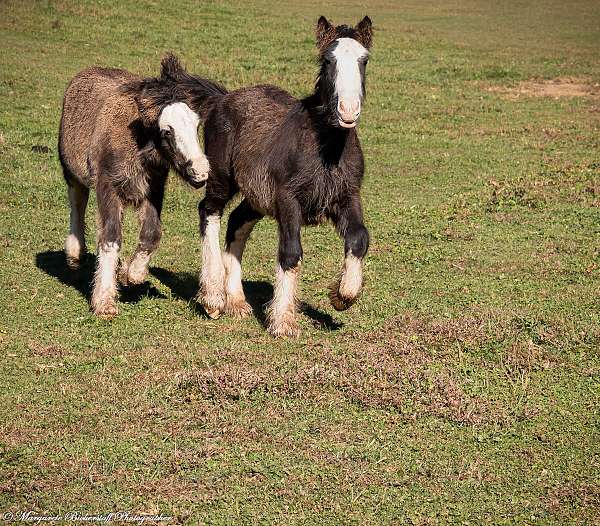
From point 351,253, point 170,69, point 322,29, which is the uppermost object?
point 322,29

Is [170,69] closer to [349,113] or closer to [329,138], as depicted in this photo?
[329,138]

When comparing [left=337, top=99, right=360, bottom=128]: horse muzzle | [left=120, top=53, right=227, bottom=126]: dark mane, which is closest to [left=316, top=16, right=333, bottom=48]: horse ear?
[left=337, top=99, right=360, bottom=128]: horse muzzle

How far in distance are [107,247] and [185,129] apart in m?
1.45

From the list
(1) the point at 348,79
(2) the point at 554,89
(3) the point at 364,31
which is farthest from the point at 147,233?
(2) the point at 554,89

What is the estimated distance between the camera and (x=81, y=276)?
35.2 feet

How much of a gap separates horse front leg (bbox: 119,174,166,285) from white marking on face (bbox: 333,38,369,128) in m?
2.60

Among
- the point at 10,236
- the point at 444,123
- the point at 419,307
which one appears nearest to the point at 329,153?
the point at 419,307

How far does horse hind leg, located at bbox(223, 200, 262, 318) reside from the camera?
9.45 m

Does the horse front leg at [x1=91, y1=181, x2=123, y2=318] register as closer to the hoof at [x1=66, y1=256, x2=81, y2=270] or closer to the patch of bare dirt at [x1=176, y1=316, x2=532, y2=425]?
the hoof at [x1=66, y1=256, x2=81, y2=270]

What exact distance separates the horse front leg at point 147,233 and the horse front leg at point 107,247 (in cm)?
32

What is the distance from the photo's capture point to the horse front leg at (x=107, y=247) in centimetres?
918

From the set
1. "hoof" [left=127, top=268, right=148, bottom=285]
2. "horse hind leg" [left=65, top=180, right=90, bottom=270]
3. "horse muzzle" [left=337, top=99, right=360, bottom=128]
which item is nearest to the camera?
"horse muzzle" [left=337, top=99, right=360, bottom=128]

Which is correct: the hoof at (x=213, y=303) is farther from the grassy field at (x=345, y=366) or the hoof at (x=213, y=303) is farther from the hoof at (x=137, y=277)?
the hoof at (x=137, y=277)

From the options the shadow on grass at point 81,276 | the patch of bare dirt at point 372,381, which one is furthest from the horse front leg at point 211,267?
the patch of bare dirt at point 372,381
